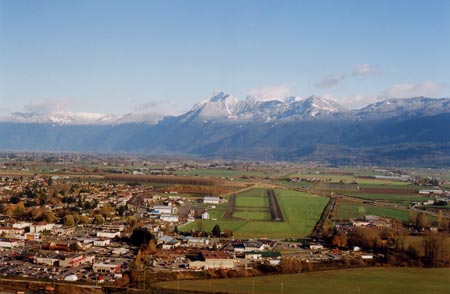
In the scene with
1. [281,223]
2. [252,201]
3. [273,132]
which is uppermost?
[273,132]

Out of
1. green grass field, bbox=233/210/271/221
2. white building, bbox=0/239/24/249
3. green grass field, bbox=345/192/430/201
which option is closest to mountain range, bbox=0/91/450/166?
green grass field, bbox=345/192/430/201

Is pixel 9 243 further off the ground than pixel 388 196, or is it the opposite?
pixel 388 196

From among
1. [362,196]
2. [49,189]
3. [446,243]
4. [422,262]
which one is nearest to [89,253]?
[422,262]

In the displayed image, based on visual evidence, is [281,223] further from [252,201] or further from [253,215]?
[252,201]

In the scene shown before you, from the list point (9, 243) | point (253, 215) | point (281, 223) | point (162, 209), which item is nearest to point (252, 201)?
point (253, 215)

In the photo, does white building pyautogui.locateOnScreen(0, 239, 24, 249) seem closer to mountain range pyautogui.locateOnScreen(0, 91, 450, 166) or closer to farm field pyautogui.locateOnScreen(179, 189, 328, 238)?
farm field pyautogui.locateOnScreen(179, 189, 328, 238)

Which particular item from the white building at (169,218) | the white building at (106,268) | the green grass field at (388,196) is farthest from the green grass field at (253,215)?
the white building at (106,268)
